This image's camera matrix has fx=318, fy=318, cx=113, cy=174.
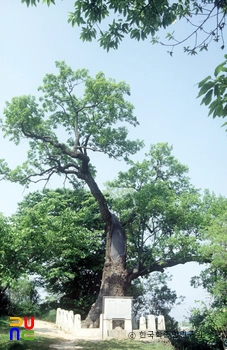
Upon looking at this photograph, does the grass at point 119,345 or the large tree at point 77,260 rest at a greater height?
the large tree at point 77,260

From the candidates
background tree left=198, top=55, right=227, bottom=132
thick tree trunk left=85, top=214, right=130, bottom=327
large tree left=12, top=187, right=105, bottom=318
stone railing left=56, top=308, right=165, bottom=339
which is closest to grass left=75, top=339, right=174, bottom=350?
stone railing left=56, top=308, right=165, bottom=339

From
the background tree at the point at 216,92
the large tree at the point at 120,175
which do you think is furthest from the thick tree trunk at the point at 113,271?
the background tree at the point at 216,92

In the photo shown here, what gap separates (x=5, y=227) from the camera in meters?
7.98

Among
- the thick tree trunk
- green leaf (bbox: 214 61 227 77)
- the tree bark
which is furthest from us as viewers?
the tree bark

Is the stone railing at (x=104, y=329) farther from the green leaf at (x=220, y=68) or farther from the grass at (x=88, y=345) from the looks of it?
the green leaf at (x=220, y=68)

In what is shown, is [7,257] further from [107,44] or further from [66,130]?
[66,130]

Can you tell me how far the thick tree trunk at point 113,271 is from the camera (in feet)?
47.9

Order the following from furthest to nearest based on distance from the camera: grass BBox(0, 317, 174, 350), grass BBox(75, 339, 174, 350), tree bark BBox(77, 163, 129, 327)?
1. tree bark BBox(77, 163, 129, 327)
2. grass BBox(75, 339, 174, 350)
3. grass BBox(0, 317, 174, 350)

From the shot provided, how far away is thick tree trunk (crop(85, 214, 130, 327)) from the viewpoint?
47.9 feet

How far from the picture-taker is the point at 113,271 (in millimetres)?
15141

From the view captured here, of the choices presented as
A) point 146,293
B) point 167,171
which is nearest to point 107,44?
point 167,171

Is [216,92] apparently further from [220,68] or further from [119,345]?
[119,345]

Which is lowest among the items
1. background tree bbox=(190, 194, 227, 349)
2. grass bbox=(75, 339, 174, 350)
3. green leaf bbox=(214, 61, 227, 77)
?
grass bbox=(75, 339, 174, 350)

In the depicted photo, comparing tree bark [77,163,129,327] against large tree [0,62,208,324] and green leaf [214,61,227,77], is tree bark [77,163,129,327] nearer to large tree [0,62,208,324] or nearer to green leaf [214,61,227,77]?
large tree [0,62,208,324]
